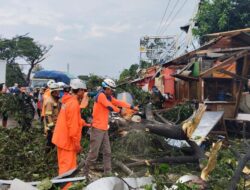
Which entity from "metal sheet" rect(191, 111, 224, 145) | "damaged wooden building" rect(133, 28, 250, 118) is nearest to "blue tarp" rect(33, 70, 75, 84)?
"damaged wooden building" rect(133, 28, 250, 118)

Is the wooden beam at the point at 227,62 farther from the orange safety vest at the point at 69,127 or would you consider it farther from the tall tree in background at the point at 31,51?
the tall tree in background at the point at 31,51

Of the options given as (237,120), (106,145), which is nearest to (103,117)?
(106,145)

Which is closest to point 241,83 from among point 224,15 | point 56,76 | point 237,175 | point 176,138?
point 176,138

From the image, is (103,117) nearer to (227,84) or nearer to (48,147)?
(48,147)

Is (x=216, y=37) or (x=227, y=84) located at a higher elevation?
(x=216, y=37)

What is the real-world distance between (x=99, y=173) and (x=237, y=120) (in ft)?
13.8

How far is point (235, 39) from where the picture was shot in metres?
11.0

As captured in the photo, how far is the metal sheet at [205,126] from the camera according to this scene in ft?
23.4

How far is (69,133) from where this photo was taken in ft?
20.1

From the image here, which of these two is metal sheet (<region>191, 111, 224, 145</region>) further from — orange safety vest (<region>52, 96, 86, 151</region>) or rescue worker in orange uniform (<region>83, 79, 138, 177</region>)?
orange safety vest (<region>52, 96, 86, 151</region>)

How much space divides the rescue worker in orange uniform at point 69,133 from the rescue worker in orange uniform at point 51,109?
215cm

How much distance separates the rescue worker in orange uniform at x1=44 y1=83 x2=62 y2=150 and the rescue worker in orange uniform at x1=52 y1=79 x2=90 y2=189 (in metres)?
2.15

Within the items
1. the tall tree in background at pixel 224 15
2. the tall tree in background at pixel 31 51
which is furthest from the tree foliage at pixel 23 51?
the tall tree in background at pixel 224 15

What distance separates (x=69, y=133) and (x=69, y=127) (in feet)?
0.31
